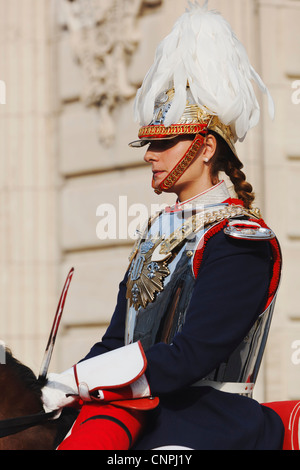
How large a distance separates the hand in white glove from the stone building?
4.04 meters

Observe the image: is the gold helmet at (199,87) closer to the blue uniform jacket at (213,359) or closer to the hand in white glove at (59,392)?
the blue uniform jacket at (213,359)

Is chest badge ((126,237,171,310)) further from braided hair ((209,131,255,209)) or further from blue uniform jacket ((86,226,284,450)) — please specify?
braided hair ((209,131,255,209))

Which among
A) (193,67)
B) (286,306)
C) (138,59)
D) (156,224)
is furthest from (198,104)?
(138,59)

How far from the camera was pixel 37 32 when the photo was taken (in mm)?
9148

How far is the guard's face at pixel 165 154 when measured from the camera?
3492mm

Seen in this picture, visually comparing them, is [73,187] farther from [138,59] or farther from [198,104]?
[198,104]

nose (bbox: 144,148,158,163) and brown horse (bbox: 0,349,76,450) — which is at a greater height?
nose (bbox: 144,148,158,163)

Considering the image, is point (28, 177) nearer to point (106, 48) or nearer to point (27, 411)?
point (106, 48)

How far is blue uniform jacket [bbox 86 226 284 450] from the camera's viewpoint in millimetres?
3113

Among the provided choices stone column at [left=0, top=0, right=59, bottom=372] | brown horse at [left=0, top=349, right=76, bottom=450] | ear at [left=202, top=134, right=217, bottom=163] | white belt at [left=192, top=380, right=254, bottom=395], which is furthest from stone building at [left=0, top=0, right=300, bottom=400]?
brown horse at [left=0, top=349, right=76, bottom=450]

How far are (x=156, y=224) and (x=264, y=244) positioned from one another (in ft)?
1.51

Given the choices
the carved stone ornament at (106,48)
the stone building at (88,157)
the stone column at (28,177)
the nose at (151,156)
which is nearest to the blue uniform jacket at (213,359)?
the nose at (151,156)

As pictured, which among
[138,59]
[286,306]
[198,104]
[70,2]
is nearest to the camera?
[198,104]

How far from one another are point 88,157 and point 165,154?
16.9ft
